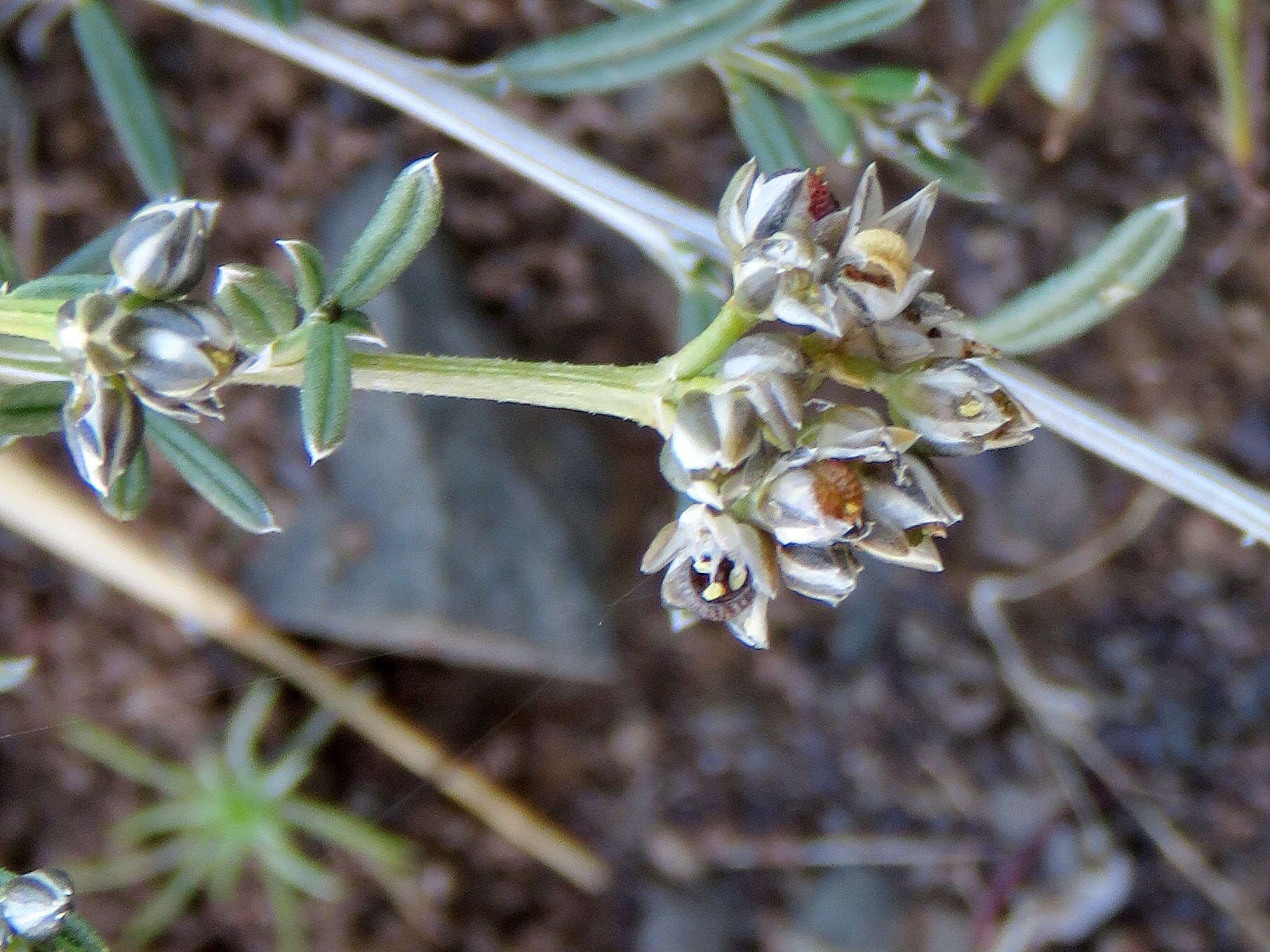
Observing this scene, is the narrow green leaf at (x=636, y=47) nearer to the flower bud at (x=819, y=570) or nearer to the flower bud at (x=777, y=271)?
the flower bud at (x=777, y=271)

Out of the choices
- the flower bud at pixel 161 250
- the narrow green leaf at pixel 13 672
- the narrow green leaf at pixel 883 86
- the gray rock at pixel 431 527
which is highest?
the flower bud at pixel 161 250

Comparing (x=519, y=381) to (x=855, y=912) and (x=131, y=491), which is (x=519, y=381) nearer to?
(x=131, y=491)

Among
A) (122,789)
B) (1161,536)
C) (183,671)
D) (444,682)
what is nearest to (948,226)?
(1161,536)

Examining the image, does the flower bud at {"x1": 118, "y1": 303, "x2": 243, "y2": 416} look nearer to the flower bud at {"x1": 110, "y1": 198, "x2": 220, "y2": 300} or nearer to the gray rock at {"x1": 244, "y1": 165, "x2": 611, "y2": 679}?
the flower bud at {"x1": 110, "y1": 198, "x2": 220, "y2": 300}

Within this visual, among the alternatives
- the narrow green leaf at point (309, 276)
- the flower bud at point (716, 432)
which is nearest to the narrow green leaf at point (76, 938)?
the narrow green leaf at point (309, 276)

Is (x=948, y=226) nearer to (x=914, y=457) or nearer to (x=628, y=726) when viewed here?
(x=628, y=726)

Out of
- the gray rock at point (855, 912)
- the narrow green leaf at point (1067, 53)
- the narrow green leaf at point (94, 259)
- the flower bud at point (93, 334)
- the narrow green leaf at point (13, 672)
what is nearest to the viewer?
the flower bud at point (93, 334)
